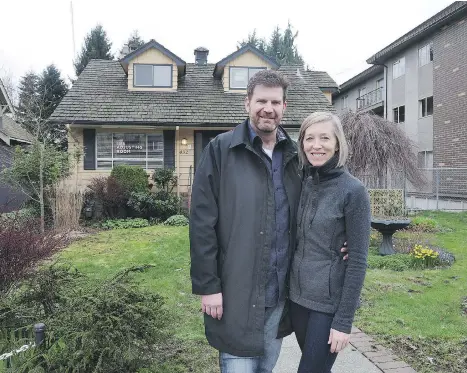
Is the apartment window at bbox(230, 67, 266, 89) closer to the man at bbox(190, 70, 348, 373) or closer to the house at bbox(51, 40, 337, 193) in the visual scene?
the house at bbox(51, 40, 337, 193)

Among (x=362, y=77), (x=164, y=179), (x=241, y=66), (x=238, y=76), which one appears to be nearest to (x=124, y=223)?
(x=164, y=179)

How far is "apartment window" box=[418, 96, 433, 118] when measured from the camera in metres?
20.2

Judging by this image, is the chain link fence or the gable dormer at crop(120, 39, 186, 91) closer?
the gable dormer at crop(120, 39, 186, 91)

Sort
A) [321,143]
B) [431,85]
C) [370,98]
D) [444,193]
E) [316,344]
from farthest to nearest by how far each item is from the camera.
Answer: [370,98] < [431,85] < [444,193] < [321,143] < [316,344]

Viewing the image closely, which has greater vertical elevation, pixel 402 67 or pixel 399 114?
pixel 402 67

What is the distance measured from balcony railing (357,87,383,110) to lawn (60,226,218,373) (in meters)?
19.3

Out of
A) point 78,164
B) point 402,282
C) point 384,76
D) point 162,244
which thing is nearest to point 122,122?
point 78,164

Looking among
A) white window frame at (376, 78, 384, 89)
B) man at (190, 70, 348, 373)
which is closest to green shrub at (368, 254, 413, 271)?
man at (190, 70, 348, 373)

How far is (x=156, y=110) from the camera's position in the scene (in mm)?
15156

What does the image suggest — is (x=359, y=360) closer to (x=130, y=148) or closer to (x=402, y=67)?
(x=130, y=148)

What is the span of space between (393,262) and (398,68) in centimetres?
1908

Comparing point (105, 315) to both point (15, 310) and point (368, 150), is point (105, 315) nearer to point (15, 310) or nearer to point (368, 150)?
point (15, 310)

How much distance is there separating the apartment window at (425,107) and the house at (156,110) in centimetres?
680

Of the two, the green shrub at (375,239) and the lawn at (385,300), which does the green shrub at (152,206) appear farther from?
the green shrub at (375,239)
